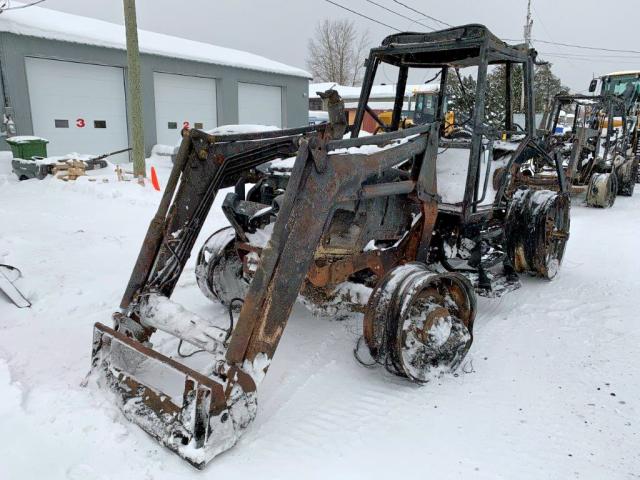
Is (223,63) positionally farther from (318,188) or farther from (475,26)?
(318,188)

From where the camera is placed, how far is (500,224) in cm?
552

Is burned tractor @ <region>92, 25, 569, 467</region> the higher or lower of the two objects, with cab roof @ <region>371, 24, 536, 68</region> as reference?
lower

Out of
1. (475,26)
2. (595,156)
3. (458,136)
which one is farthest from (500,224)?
(595,156)

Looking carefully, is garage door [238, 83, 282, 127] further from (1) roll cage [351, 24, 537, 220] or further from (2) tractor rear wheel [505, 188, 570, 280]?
(2) tractor rear wheel [505, 188, 570, 280]

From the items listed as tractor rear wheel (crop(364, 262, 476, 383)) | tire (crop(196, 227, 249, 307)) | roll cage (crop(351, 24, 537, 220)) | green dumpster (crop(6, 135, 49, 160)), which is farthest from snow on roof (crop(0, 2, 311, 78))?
tractor rear wheel (crop(364, 262, 476, 383))

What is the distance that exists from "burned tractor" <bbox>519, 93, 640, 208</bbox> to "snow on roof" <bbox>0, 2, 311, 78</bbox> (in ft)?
37.8

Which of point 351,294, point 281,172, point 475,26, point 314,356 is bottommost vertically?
point 314,356

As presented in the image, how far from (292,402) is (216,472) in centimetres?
82

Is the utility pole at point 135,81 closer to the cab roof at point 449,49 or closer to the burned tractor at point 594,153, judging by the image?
the cab roof at point 449,49

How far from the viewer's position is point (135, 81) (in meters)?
10.5

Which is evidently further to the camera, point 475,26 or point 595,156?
point 595,156

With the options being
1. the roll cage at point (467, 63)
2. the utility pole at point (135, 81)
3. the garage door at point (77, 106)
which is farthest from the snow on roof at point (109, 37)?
the roll cage at point (467, 63)

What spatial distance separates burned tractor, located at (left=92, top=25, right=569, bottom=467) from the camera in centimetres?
285

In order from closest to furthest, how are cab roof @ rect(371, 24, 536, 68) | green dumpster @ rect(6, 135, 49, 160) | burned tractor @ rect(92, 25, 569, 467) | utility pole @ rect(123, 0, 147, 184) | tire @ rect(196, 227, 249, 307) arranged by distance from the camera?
burned tractor @ rect(92, 25, 569, 467) → cab roof @ rect(371, 24, 536, 68) → tire @ rect(196, 227, 249, 307) → utility pole @ rect(123, 0, 147, 184) → green dumpster @ rect(6, 135, 49, 160)
